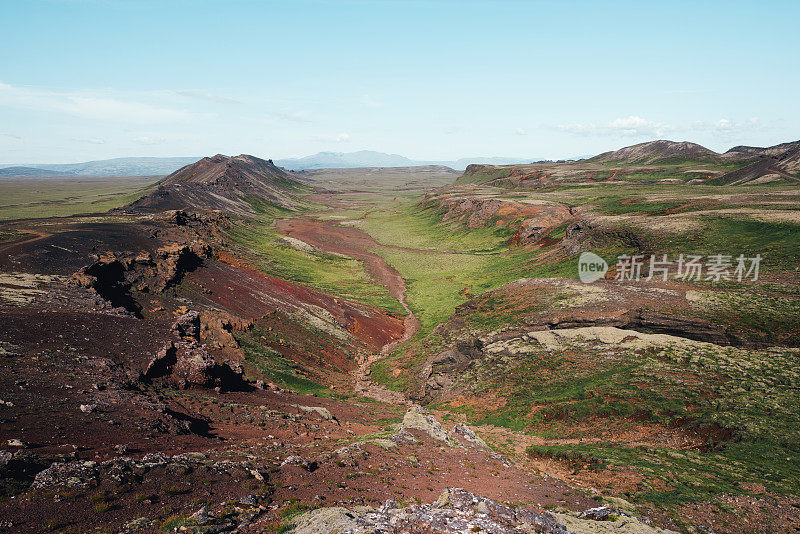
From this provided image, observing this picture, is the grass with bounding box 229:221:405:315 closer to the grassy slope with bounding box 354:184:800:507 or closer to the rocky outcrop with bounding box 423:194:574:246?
the grassy slope with bounding box 354:184:800:507

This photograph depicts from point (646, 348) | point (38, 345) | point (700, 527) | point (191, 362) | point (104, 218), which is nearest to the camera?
point (700, 527)

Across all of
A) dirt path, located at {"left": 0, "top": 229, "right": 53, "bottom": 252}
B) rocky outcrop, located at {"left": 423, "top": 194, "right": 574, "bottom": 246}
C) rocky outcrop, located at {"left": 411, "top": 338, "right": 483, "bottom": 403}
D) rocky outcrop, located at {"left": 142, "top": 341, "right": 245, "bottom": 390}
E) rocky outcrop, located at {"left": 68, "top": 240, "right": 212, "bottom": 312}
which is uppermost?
rocky outcrop, located at {"left": 423, "top": 194, "right": 574, "bottom": 246}

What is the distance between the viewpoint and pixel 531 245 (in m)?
92.0

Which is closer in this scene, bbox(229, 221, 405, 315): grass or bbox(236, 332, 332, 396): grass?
bbox(236, 332, 332, 396): grass

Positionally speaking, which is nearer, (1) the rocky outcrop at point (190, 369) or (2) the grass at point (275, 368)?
(1) the rocky outcrop at point (190, 369)

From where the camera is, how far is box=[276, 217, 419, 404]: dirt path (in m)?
41.1

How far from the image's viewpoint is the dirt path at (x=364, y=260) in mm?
41094

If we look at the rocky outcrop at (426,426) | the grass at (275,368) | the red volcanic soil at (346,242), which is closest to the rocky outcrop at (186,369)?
the grass at (275,368)

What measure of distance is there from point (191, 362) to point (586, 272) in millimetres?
58848

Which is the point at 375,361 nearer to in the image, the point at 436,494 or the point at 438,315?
the point at 438,315

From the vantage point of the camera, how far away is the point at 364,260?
98.8 m

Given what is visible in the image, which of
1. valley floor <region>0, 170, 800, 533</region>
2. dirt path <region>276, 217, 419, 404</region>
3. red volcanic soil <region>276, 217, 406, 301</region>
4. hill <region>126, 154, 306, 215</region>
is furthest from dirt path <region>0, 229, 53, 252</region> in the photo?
hill <region>126, 154, 306, 215</region>

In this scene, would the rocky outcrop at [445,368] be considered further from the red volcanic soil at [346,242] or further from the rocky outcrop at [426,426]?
the red volcanic soil at [346,242]

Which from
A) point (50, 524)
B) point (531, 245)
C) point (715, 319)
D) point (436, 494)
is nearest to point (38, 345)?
point (50, 524)
